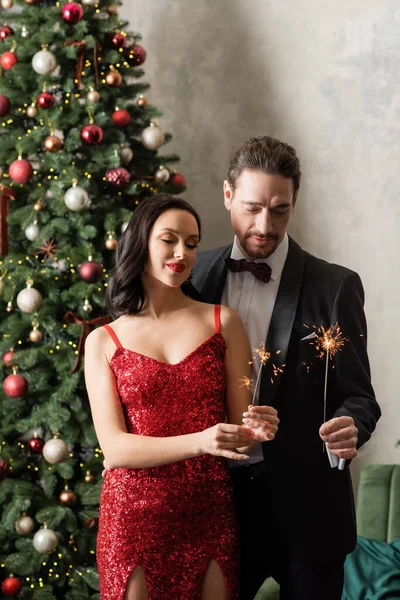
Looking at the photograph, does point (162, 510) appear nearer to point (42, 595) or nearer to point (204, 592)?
point (204, 592)

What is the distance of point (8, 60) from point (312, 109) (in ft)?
5.08

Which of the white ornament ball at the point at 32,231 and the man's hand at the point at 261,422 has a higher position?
the white ornament ball at the point at 32,231

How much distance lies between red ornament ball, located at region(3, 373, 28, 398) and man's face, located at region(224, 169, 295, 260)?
57.6 inches

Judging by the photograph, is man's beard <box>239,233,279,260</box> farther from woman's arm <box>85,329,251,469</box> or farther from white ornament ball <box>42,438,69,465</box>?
white ornament ball <box>42,438,69,465</box>

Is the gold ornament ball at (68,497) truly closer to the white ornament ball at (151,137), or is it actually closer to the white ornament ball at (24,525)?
the white ornament ball at (24,525)

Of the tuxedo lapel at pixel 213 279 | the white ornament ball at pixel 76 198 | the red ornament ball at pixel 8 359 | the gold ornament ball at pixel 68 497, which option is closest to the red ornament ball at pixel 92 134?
the white ornament ball at pixel 76 198

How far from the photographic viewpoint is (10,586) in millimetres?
3418

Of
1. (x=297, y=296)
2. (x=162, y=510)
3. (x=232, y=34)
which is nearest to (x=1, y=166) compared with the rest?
(x=232, y=34)

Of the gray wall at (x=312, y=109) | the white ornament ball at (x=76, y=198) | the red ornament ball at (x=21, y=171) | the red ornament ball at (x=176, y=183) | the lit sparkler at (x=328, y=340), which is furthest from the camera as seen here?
the gray wall at (x=312, y=109)

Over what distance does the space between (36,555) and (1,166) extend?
1.74 meters

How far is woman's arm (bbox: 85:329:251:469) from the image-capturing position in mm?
1810

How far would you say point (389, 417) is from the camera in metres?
3.97

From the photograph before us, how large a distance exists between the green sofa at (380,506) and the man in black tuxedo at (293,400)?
47.9 inches

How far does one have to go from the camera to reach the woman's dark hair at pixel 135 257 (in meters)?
2.08
